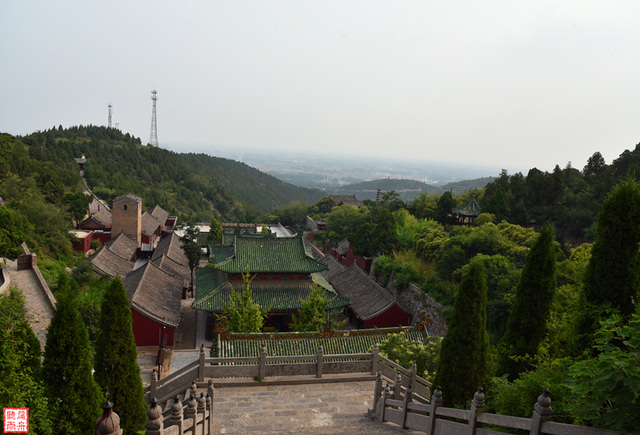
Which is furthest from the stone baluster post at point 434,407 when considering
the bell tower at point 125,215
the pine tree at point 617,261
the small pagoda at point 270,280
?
the bell tower at point 125,215

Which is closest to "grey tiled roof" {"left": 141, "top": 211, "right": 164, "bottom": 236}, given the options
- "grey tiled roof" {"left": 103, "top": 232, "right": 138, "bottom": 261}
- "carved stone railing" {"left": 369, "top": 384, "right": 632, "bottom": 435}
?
"grey tiled roof" {"left": 103, "top": 232, "right": 138, "bottom": 261}

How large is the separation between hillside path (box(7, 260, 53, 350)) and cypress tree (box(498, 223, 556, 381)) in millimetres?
14132

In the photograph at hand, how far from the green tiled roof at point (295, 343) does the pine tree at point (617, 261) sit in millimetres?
8234

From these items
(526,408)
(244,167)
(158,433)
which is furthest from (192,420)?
(244,167)

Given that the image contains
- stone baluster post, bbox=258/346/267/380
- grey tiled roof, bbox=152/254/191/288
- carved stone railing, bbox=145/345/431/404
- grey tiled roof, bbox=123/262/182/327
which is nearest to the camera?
carved stone railing, bbox=145/345/431/404

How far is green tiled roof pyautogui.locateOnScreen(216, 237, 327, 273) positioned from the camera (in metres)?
18.9

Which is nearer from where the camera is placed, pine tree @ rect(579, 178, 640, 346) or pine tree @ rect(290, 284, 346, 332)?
pine tree @ rect(579, 178, 640, 346)

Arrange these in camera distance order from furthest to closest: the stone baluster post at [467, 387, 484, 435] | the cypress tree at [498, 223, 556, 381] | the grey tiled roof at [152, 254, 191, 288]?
the grey tiled roof at [152, 254, 191, 288] < the cypress tree at [498, 223, 556, 381] < the stone baluster post at [467, 387, 484, 435]

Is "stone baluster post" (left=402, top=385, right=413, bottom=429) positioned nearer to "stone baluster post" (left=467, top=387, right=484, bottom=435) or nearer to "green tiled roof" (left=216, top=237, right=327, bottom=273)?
"stone baluster post" (left=467, top=387, right=484, bottom=435)

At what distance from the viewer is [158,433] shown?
5.41m

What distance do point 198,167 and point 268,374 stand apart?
325 feet

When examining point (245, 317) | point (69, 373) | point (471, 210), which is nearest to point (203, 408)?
point (69, 373)

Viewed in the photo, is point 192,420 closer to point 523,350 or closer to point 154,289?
point 523,350

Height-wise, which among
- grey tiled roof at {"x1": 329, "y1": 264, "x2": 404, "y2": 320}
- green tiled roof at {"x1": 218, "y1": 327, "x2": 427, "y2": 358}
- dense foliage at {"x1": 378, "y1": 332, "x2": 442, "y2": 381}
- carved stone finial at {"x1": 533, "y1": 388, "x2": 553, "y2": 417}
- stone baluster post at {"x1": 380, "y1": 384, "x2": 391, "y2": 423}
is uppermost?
carved stone finial at {"x1": 533, "y1": 388, "x2": 553, "y2": 417}
